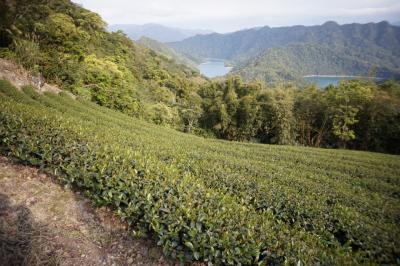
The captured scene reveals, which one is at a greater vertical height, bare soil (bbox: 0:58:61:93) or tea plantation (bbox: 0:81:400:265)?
bare soil (bbox: 0:58:61:93)

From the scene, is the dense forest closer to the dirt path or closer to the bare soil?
the bare soil

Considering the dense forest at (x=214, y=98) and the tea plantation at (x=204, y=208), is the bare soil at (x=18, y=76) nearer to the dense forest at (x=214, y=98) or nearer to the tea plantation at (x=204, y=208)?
the dense forest at (x=214, y=98)

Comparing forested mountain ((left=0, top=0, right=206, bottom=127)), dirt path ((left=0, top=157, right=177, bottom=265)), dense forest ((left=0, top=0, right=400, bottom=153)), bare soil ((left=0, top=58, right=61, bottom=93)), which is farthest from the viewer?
dense forest ((left=0, top=0, right=400, bottom=153))

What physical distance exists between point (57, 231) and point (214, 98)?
1495 inches

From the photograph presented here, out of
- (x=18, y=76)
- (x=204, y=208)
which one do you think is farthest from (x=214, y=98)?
(x=204, y=208)

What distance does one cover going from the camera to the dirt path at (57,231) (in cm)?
377

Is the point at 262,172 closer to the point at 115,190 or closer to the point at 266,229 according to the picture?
the point at 266,229

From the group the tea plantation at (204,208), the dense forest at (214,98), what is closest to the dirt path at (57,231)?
the tea plantation at (204,208)

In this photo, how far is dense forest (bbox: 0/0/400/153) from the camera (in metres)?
24.2

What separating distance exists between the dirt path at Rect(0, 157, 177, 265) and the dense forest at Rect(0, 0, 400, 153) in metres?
19.4

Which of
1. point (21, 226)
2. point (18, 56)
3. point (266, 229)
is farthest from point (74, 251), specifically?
point (18, 56)

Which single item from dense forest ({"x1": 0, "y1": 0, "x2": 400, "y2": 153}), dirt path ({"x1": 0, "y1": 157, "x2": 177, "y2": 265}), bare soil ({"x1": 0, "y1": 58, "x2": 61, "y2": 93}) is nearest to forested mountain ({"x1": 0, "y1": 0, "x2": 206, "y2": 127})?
dense forest ({"x1": 0, "y1": 0, "x2": 400, "y2": 153})

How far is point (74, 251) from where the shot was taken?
409cm

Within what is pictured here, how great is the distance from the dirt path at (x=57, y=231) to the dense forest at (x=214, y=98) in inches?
763
